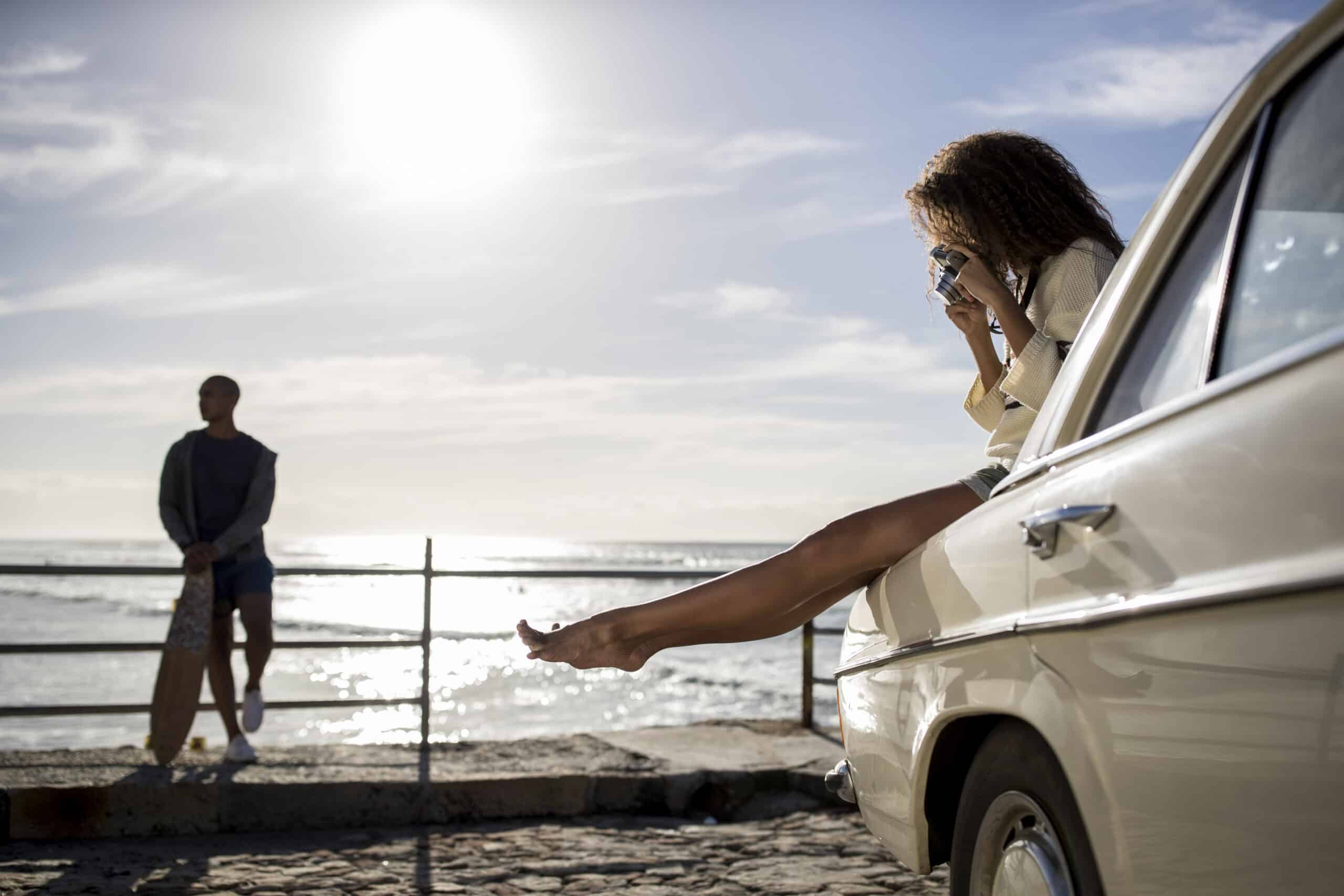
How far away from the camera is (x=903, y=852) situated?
2512mm

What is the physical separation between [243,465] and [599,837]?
3.01 meters

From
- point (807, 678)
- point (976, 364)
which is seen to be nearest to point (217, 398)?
point (807, 678)

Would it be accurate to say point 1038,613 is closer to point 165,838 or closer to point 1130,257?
point 1130,257

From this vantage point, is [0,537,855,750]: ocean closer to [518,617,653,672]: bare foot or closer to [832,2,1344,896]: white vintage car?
[518,617,653,672]: bare foot

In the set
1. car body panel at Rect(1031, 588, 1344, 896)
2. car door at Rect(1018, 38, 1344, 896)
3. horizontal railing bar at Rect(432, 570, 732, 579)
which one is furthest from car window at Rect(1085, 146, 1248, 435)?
horizontal railing bar at Rect(432, 570, 732, 579)

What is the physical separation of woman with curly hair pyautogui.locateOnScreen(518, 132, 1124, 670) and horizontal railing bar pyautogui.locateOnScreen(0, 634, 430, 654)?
3872mm

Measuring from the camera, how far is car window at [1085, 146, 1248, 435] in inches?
69.0

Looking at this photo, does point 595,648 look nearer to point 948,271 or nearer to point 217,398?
point 948,271

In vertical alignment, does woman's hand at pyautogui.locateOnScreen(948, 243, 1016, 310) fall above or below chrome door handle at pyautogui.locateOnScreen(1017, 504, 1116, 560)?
above

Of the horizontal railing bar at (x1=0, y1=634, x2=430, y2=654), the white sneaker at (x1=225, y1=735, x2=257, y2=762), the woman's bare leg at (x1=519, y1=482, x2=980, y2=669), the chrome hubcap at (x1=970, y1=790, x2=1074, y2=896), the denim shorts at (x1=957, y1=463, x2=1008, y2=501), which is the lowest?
the white sneaker at (x1=225, y1=735, x2=257, y2=762)

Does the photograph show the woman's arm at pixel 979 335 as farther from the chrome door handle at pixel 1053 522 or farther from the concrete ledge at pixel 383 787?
the concrete ledge at pixel 383 787

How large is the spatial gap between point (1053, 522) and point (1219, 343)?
34 cm

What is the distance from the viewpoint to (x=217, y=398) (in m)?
6.99

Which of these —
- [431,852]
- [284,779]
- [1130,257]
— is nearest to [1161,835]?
[1130,257]
